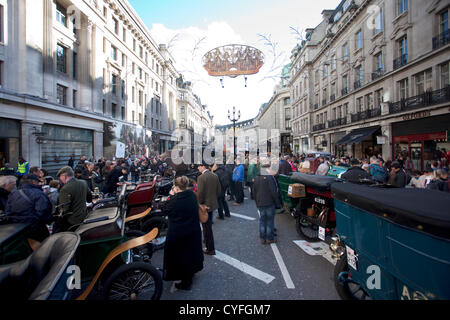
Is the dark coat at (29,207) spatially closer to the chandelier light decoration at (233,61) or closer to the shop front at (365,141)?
the chandelier light decoration at (233,61)

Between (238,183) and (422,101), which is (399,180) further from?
(422,101)

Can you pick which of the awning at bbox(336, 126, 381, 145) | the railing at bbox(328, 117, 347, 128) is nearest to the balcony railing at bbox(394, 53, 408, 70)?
the awning at bbox(336, 126, 381, 145)

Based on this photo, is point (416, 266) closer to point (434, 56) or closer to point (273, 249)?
point (273, 249)

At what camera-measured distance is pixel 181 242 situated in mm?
3256

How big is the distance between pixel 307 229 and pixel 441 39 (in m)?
17.3

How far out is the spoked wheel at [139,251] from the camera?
12.0 ft

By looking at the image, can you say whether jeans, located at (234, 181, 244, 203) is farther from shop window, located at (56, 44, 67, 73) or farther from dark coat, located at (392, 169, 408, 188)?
shop window, located at (56, 44, 67, 73)

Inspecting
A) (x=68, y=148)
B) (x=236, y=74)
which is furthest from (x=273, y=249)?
(x=68, y=148)

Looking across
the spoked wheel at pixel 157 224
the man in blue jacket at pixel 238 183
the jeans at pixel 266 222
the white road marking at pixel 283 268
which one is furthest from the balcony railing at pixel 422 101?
the spoked wheel at pixel 157 224

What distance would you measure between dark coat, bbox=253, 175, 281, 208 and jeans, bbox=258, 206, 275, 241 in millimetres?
135

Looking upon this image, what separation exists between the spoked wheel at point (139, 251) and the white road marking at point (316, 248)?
10.9ft

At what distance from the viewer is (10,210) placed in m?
3.17

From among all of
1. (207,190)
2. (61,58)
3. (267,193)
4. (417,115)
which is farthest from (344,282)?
(61,58)

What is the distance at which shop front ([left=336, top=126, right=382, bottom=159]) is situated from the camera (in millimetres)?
19859
